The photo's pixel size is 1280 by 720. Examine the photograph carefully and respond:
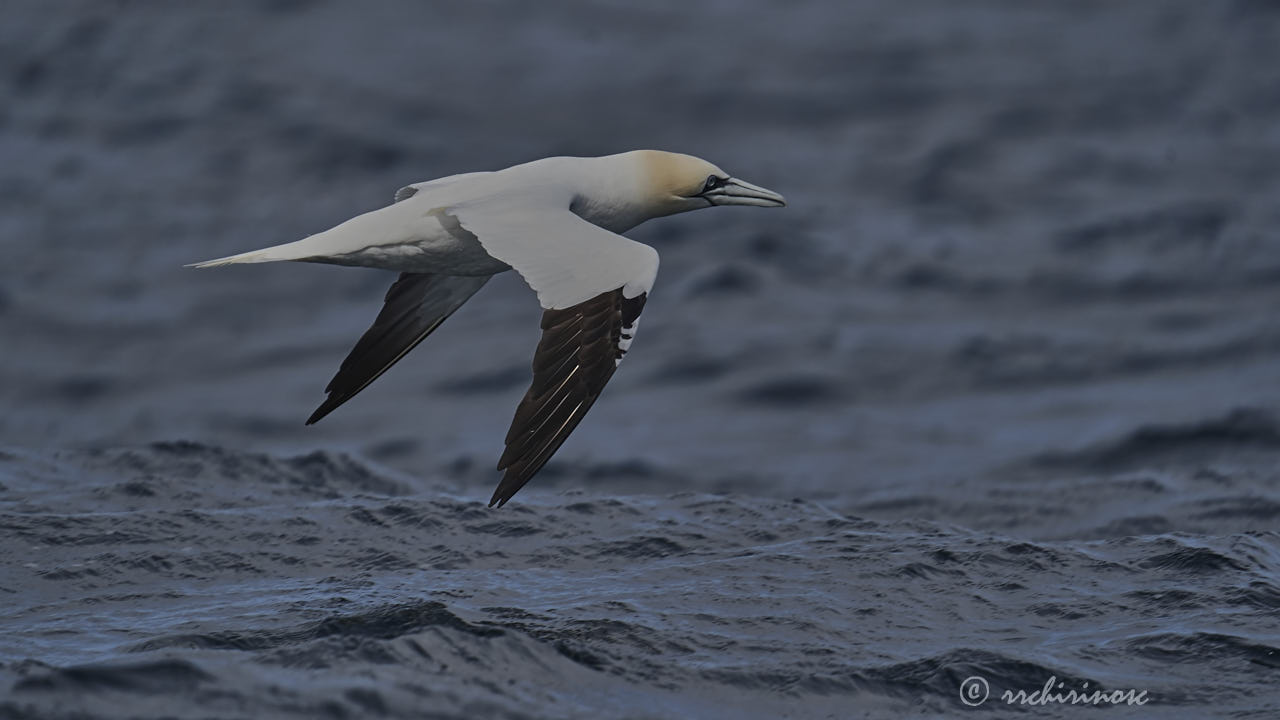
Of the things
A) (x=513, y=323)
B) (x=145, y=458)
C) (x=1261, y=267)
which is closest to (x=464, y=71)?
(x=513, y=323)

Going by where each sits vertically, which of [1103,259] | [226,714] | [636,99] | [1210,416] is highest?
[636,99]

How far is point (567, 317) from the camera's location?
695 centimetres

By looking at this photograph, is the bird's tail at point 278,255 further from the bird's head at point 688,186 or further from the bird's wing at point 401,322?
the bird's head at point 688,186

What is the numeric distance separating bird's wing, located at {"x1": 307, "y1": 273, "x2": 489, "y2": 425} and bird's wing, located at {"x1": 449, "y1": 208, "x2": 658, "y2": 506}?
142cm

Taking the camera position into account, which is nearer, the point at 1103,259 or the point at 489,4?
the point at 1103,259

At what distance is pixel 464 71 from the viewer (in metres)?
20.4

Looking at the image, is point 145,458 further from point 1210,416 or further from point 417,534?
point 1210,416

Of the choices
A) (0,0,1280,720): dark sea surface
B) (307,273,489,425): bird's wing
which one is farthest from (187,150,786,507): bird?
(0,0,1280,720): dark sea surface

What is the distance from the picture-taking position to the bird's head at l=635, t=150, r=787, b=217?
27.4ft

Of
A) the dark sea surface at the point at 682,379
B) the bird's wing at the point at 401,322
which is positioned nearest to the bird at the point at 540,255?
the bird's wing at the point at 401,322

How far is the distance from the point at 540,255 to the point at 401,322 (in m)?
1.80

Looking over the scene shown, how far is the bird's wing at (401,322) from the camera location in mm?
8648

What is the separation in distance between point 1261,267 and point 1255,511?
6.05 metres

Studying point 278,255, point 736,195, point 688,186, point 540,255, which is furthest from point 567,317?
point 736,195
